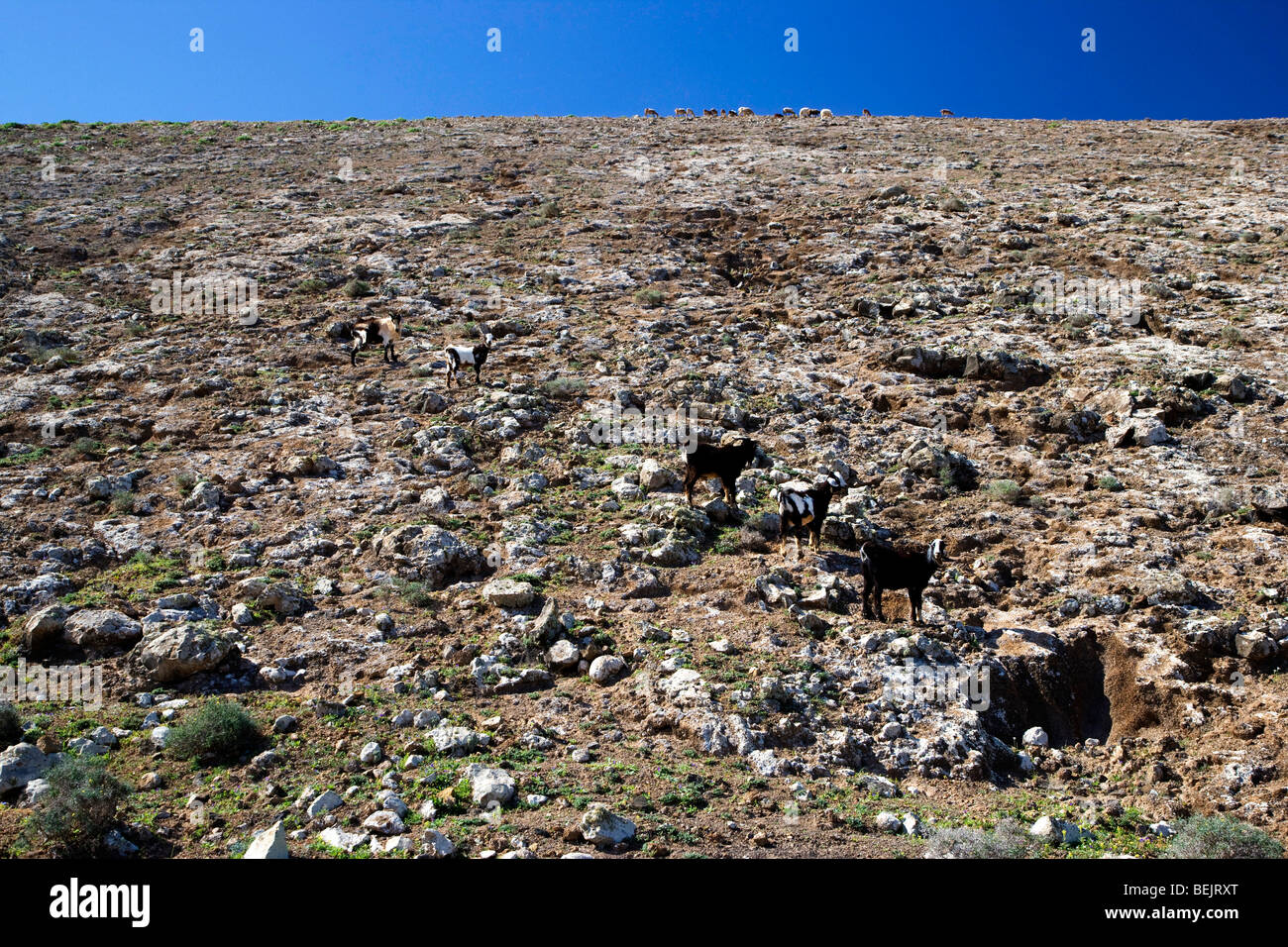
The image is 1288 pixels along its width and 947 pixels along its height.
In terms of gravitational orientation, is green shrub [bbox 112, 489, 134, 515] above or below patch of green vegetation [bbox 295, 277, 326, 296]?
below

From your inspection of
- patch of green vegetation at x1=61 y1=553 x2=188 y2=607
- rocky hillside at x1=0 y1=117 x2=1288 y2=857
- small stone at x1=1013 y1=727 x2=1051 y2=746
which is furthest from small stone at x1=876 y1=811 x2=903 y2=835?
patch of green vegetation at x1=61 y1=553 x2=188 y2=607

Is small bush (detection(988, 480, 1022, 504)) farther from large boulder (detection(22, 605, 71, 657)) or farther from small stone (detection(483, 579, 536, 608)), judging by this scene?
large boulder (detection(22, 605, 71, 657))

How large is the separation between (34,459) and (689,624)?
38.0 ft

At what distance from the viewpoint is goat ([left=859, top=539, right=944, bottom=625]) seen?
8992 mm

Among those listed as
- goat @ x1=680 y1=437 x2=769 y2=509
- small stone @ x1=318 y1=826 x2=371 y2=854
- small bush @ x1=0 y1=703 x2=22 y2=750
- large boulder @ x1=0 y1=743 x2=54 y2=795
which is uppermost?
goat @ x1=680 y1=437 x2=769 y2=509

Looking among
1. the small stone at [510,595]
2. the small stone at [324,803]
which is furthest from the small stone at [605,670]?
the small stone at [324,803]

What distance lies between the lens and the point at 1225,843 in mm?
→ 5730

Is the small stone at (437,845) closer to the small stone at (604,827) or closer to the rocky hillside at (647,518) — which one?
the rocky hillside at (647,518)

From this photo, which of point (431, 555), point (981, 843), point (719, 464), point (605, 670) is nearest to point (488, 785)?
point (605, 670)

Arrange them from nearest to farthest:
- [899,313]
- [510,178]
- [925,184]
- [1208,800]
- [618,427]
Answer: [1208,800]
[618,427]
[899,313]
[925,184]
[510,178]

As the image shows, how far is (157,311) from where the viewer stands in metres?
18.2

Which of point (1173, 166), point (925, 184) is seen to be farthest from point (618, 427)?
point (1173, 166)

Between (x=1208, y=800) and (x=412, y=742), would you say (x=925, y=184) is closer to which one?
(x=1208, y=800)

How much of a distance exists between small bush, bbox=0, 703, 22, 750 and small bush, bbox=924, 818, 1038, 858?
8084mm
